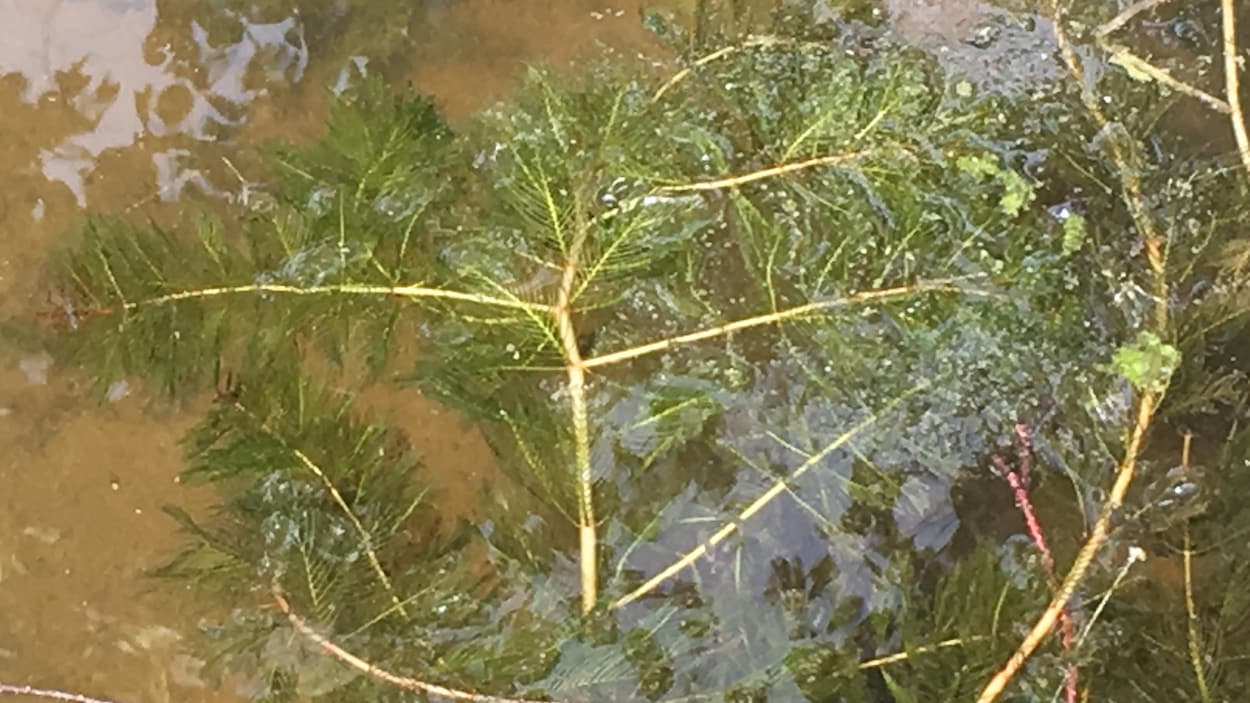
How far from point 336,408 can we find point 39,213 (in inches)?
23.1

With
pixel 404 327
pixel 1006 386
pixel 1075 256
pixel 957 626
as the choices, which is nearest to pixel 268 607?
pixel 404 327

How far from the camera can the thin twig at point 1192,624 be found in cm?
136

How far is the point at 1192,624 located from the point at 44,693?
4.87 ft

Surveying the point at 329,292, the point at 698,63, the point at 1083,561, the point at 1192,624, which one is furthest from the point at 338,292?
the point at 1192,624

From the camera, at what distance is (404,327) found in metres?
1.55

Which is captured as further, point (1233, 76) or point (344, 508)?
point (1233, 76)

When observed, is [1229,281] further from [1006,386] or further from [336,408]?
[336,408]

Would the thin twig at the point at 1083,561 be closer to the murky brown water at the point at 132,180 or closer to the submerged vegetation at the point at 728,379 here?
the submerged vegetation at the point at 728,379

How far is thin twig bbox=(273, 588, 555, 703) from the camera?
1.36 meters

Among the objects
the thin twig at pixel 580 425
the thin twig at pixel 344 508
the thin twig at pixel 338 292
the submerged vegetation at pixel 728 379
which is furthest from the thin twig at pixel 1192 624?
the thin twig at pixel 344 508

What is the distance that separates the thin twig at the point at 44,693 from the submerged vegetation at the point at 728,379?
276 millimetres

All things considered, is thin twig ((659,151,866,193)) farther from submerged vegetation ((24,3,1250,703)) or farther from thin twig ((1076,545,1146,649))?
thin twig ((1076,545,1146,649))

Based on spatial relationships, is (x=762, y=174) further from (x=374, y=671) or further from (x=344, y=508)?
(x=374, y=671)

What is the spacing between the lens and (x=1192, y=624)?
1.38m
